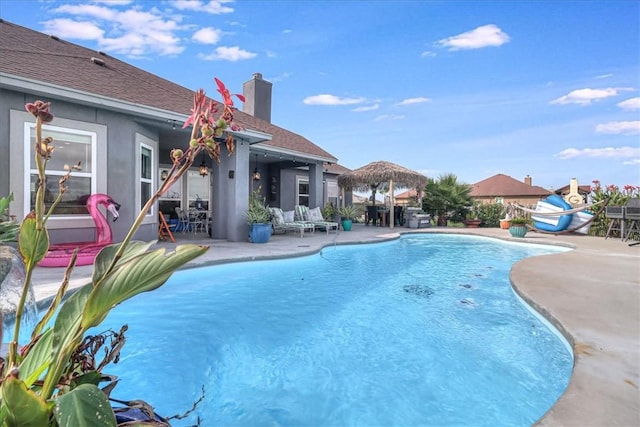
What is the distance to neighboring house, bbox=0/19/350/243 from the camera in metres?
6.06

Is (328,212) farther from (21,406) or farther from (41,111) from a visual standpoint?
(21,406)

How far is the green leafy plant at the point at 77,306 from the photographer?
2.31 feet

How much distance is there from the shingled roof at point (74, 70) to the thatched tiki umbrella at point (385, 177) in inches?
334

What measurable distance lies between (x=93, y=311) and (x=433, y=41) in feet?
48.9

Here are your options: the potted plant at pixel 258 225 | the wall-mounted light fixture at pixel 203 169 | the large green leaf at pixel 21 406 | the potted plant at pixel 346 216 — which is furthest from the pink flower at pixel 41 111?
the potted plant at pixel 346 216

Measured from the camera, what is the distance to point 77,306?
925 mm

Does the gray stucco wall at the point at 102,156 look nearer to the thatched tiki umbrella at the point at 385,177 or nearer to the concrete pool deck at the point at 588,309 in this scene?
the concrete pool deck at the point at 588,309

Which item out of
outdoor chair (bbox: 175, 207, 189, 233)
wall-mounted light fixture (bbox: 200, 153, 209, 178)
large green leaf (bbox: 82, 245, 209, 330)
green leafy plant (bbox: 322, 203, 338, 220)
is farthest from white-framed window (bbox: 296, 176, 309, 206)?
large green leaf (bbox: 82, 245, 209, 330)

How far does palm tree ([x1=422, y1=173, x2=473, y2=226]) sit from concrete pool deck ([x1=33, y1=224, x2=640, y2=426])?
29.0 ft

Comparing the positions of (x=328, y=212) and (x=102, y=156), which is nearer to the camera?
(x=102, y=156)

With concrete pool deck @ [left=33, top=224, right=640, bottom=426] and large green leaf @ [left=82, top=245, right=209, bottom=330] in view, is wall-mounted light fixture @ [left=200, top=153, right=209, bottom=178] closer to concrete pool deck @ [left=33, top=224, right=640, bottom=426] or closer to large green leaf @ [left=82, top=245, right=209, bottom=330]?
concrete pool deck @ [left=33, top=224, right=640, bottom=426]

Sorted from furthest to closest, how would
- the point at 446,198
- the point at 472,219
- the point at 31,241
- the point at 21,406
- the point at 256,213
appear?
the point at 472,219 → the point at 446,198 → the point at 256,213 → the point at 31,241 → the point at 21,406

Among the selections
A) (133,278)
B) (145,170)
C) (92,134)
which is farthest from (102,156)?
(133,278)

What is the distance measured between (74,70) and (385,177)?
1194 cm
